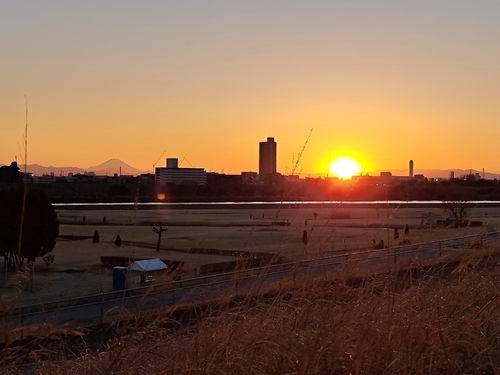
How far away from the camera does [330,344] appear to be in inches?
133

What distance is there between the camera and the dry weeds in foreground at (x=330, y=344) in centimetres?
328

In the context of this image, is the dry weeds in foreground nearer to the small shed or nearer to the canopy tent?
the small shed

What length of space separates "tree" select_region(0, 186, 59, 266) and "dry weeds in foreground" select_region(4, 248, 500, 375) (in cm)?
2411

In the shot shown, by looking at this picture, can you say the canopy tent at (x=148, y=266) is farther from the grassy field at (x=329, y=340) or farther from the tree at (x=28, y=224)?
the grassy field at (x=329, y=340)

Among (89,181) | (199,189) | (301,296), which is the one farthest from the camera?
(89,181)

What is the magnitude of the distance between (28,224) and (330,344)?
26208 millimetres

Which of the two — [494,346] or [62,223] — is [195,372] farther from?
[62,223]

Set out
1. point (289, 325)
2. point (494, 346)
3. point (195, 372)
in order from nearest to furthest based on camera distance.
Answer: point (195, 372), point (494, 346), point (289, 325)

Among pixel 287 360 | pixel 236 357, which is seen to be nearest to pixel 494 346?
pixel 287 360

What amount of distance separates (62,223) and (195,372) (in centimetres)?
5956

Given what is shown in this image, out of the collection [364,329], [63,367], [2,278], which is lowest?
[2,278]

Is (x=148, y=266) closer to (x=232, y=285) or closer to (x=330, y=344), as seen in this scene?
(x=232, y=285)

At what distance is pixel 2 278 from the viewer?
24.7 m

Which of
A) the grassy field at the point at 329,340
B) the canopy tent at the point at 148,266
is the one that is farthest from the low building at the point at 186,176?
the grassy field at the point at 329,340
